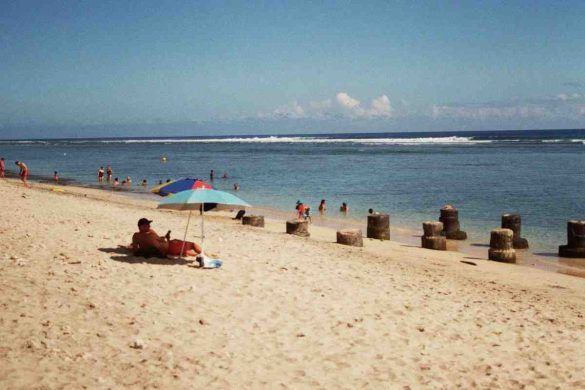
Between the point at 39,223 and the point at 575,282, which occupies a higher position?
the point at 39,223

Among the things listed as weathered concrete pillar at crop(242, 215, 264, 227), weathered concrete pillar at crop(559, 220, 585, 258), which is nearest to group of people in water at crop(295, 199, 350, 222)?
weathered concrete pillar at crop(242, 215, 264, 227)

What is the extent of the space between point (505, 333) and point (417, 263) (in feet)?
18.0

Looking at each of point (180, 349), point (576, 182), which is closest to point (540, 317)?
point (180, 349)

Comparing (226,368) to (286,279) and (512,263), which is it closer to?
(286,279)

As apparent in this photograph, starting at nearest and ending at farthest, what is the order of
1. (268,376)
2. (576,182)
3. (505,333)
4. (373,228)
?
(268,376) < (505,333) < (373,228) < (576,182)

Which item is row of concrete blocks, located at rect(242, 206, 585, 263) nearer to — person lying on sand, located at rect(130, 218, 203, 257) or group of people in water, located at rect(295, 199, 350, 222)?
group of people in water, located at rect(295, 199, 350, 222)

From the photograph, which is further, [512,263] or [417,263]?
[512,263]

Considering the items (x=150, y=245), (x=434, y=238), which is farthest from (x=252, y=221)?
(x=150, y=245)

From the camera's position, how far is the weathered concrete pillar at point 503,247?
556 inches

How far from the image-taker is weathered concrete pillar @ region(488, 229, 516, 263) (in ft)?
46.4

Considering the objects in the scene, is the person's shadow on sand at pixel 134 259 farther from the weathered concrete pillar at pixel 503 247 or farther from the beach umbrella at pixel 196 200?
the weathered concrete pillar at pixel 503 247

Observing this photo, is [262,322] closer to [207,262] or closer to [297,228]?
[207,262]

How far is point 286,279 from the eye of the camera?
938 centimetres

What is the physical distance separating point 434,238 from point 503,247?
213 cm
